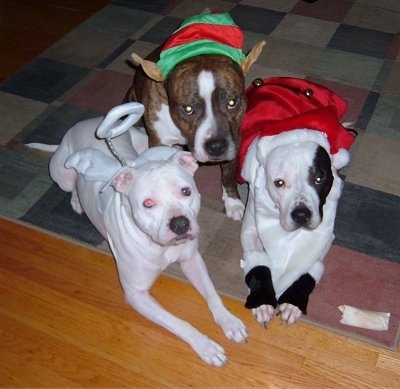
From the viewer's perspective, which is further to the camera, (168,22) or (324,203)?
(168,22)

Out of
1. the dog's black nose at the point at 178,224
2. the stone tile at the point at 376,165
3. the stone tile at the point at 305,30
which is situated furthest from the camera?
the stone tile at the point at 305,30

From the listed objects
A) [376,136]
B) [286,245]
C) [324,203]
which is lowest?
[376,136]

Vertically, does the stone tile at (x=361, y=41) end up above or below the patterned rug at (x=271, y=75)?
below

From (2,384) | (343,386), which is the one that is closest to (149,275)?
(2,384)

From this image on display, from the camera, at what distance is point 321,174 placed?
2.33m

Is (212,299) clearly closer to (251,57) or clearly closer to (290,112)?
(290,112)

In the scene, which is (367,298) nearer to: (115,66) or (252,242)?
(252,242)

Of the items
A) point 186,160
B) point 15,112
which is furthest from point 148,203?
point 15,112

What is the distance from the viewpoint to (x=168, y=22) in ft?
14.7

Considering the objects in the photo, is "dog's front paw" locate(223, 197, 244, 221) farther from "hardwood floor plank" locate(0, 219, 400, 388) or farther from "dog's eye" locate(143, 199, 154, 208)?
"dog's eye" locate(143, 199, 154, 208)

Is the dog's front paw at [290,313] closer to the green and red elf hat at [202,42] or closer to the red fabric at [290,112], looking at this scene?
the red fabric at [290,112]

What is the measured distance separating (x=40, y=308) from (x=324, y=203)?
1450 millimetres

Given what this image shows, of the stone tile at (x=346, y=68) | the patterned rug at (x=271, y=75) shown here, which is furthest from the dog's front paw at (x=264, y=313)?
the stone tile at (x=346, y=68)

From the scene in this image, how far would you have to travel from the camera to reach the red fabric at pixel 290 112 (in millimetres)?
2451
